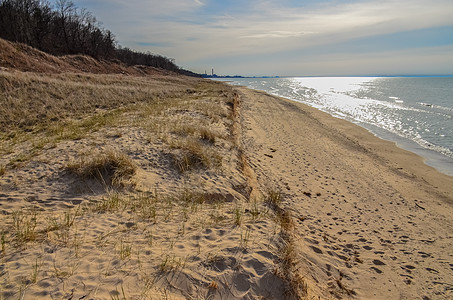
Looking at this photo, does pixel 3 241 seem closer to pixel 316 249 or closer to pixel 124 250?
pixel 124 250

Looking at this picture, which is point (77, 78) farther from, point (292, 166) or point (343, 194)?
point (343, 194)

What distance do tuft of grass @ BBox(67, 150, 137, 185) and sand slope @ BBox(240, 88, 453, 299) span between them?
431cm

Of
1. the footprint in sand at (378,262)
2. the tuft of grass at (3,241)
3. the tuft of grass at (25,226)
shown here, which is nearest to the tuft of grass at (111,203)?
the tuft of grass at (25,226)

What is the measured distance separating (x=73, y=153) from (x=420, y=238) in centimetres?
1006

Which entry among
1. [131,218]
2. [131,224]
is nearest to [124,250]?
[131,224]

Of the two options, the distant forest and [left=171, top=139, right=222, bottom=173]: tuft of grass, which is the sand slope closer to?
[left=171, top=139, right=222, bottom=173]: tuft of grass

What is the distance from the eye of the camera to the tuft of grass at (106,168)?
6.39 metres

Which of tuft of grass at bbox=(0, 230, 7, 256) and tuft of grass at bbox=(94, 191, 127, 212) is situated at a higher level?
tuft of grass at bbox=(0, 230, 7, 256)

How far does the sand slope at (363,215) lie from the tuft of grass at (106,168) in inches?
169

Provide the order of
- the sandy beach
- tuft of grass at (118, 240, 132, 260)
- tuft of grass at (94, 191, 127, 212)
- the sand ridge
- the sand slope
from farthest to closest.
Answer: tuft of grass at (94, 191, 127, 212)
the sand slope
tuft of grass at (118, 240, 132, 260)
the sandy beach
the sand ridge

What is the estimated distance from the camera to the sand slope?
4613 mm

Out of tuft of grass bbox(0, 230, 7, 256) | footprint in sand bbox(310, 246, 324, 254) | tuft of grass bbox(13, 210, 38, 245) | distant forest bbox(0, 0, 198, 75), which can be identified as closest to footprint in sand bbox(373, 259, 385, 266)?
footprint in sand bbox(310, 246, 324, 254)

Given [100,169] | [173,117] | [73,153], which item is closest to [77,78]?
[173,117]

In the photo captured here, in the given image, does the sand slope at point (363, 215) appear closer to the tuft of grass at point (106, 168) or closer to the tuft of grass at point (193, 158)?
the tuft of grass at point (193, 158)
